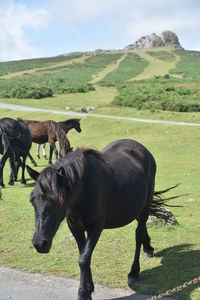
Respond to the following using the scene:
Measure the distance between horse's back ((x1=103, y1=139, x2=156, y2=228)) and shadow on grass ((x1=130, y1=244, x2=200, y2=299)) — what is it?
3.24 ft

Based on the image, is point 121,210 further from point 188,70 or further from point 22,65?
point 22,65

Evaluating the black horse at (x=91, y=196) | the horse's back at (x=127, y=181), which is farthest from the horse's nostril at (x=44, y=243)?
the horse's back at (x=127, y=181)

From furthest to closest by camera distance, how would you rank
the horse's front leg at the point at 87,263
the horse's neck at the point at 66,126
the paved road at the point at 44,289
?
the horse's neck at the point at 66,126
the paved road at the point at 44,289
the horse's front leg at the point at 87,263

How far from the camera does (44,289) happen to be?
6.43 m

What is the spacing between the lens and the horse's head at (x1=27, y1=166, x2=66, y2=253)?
493 centimetres

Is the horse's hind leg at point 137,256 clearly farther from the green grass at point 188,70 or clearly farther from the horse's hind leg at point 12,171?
the green grass at point 188,70

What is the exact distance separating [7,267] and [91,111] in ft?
89.3

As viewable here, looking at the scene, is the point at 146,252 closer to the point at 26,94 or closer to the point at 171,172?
the point at 171,172

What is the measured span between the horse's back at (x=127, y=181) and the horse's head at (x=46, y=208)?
1.22 meters

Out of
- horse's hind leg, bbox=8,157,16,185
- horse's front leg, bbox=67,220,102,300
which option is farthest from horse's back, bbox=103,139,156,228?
horse's hind leg, bbox=8,157,16,185

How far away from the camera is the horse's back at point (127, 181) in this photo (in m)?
6.24

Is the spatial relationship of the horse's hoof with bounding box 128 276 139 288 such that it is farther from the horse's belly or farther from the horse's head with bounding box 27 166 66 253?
Result: the horse's head with bounding box 27 166 66 253

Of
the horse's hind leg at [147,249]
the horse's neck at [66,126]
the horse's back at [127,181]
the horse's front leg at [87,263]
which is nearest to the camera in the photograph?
the horse's front leg at [87,263]

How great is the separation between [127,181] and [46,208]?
5.98 ft
